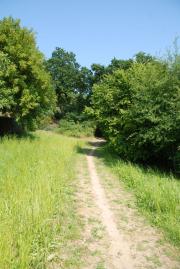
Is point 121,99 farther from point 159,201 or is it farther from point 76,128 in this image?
point 76,128

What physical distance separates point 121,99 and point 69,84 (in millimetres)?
38757

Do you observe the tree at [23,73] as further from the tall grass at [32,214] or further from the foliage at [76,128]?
the foliage at [76,128]

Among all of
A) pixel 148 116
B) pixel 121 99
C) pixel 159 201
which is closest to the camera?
pixel 159 201

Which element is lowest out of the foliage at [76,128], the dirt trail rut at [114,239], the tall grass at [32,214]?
the dirt trail rut at [114,239]

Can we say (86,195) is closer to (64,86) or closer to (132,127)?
(132,127)

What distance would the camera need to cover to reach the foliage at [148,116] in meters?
16.4

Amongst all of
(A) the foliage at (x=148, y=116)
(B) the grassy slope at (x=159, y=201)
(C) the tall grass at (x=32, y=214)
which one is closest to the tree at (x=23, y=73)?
(A) the foliage at (x=148, y=116)

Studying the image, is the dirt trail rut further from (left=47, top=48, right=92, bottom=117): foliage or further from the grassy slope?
(left=47, top=48, right=92, bottom=117): foliage

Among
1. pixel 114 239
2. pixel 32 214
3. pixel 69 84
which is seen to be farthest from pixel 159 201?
pixel 69 84

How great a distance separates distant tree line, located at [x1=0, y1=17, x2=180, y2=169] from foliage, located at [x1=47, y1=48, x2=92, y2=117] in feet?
102

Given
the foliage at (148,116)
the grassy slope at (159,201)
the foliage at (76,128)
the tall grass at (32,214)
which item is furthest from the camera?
the foliage at (76,128)

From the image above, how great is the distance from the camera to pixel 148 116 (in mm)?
16609

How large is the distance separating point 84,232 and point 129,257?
4.71 ft

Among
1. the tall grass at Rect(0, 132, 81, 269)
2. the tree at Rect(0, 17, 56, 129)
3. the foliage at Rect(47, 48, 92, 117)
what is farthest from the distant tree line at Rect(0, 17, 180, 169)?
the foliage at Rect(47, 48, 92, 117)
